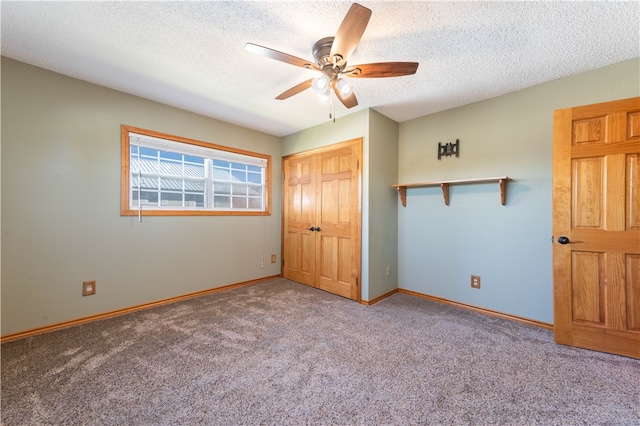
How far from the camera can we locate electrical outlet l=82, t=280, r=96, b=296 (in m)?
2.38

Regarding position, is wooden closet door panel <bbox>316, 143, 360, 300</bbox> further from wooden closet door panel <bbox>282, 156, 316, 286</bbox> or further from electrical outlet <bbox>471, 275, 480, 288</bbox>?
electrical outlet <bbox>471, 275, 480, 288</bbox>

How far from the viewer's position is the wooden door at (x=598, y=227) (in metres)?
1.81

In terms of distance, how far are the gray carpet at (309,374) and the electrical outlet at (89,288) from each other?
1.10 feet

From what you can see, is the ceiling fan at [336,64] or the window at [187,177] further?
the window at [187,177]

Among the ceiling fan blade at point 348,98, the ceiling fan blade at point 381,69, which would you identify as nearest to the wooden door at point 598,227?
the ceiling fan blade at point 381,69

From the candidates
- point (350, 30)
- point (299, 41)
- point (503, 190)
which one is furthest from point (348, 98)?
point (503, 190)

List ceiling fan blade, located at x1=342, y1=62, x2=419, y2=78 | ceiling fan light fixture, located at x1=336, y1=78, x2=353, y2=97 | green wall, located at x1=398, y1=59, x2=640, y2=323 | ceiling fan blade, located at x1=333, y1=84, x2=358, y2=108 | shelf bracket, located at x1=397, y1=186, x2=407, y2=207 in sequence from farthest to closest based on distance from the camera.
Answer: shelf bracket, located at x1=397, y1=186, x2=407, y2=207 < green wall, located at x1=398, y1=59, x2=640, y2=323 < ceiling fan blade, located at x1=333, y1=84, x2=358, y2=108 < ceiling fan light fixture, located at x1=336, y1=78, x2=353, y2=97 < ceiling fan blade, located at x1=342, y1=62, x2=419, y2=78

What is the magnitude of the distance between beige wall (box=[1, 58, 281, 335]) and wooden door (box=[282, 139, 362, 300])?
4.37 feet

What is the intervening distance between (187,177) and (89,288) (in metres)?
1.51

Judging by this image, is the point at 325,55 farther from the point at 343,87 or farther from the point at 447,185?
the point at 447,185

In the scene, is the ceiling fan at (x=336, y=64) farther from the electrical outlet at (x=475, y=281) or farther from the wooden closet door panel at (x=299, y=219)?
the electrical outlet at (x=475, y=281)

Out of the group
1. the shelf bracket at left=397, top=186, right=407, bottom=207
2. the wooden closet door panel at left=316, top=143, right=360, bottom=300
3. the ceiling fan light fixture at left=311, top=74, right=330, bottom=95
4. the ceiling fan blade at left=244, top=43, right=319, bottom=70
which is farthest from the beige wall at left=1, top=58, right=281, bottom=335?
the shelf bracket at left=397, top=186, right=407, bottom=207

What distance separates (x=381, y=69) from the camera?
1697mm

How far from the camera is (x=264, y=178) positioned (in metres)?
3.93
